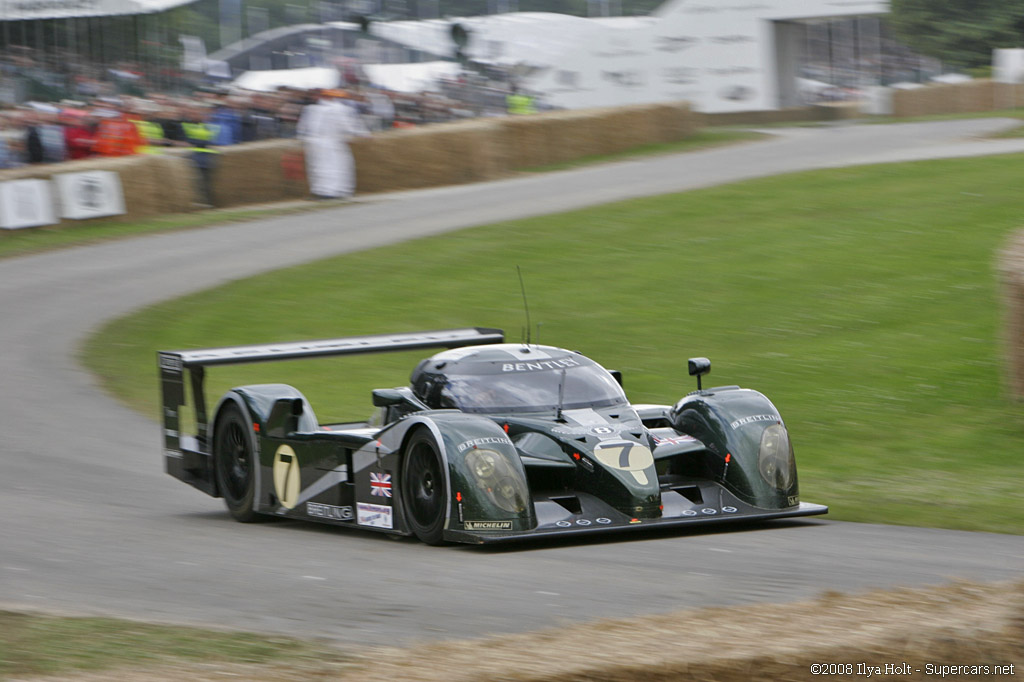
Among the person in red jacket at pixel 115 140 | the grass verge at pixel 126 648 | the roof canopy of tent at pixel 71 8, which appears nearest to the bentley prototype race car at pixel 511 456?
the grass verge at pixel 126 648

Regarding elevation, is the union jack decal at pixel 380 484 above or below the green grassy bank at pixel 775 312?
above

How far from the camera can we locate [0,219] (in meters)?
24.8

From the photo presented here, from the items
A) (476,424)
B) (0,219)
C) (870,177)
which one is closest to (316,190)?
(0,219)

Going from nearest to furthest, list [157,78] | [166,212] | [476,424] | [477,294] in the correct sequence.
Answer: [476,424], [477,294], [166,212], [157,78]

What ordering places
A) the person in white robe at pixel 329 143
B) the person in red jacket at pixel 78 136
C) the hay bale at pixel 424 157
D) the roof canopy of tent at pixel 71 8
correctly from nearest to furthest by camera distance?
1. the person in white robe at pixel 329 143
2. the person in red jacket at pixel 78 136
3. the hay bale at pixel 424 157
4. the roof canopy of tent at pixel 71 8

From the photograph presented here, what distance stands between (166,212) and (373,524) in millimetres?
19376

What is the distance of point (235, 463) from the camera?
33.6ft

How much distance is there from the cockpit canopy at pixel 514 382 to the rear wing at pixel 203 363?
1.26 m

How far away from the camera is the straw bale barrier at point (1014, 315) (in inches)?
462

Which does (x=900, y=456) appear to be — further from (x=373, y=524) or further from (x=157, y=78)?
(x=157, y=78)

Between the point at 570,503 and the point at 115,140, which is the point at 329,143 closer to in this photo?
the point at 115,140

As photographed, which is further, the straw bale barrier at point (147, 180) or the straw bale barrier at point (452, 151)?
the straw bale barrier at point (452, 151)

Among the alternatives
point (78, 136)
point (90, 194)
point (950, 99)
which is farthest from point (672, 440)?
point (950, 99)

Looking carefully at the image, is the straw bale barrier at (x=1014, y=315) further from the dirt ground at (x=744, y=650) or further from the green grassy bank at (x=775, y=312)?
the dirt ground at (x=744, y=650)
